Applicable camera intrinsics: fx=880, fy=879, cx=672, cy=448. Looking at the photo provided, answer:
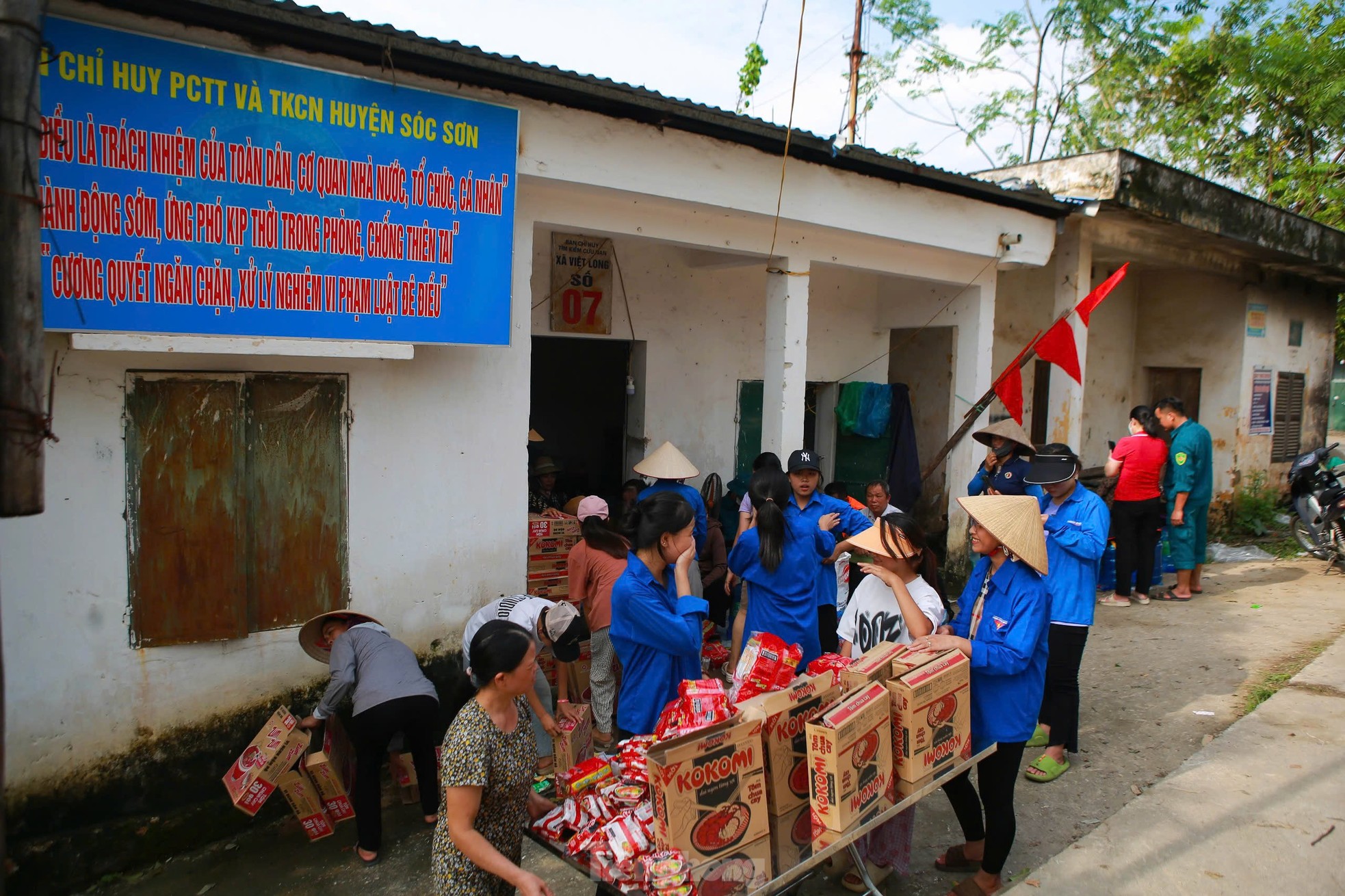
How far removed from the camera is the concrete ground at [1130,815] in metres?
3.81

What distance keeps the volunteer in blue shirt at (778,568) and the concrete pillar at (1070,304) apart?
5.60 meters

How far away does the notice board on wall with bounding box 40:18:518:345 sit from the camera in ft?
12.6

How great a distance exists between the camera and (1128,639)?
7449 millimetres

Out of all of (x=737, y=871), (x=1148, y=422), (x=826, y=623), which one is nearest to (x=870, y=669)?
(x=737, y=871)

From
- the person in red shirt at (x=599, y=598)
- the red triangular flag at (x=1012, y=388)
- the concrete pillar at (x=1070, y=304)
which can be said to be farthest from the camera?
the concrete pillar at (x=1070, y=304)

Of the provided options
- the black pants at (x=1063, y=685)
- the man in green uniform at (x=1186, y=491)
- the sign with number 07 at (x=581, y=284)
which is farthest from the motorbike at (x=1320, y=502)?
the sign with number 07 at (x=581, y=284)

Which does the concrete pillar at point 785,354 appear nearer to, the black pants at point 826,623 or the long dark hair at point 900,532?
the black pants at point 826,623

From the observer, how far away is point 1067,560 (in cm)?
472

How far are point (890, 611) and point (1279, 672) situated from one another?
4481 millimetres

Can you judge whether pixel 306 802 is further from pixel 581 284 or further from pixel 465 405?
pixel 581 284

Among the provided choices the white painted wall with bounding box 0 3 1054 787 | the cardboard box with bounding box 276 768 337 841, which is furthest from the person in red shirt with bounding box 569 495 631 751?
the cardboard box with bounding box 276 768 337 841

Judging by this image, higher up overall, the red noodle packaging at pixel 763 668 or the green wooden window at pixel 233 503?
the green wooden window at pixel 233 503

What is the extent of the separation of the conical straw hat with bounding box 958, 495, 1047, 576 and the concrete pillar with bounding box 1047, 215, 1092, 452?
6164 millimetres

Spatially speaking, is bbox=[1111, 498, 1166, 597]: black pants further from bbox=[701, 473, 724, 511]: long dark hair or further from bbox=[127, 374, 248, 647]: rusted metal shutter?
bbox=[127, 374, 248, 647]: rusted metal shutter
